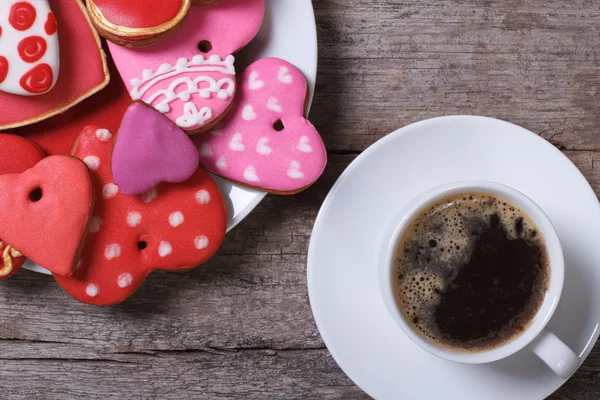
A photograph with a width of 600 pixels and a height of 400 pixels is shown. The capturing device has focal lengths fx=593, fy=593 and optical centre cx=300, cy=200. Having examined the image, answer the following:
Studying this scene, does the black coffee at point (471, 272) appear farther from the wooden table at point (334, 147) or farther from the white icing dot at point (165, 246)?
the white icing dot at point (165, 246)

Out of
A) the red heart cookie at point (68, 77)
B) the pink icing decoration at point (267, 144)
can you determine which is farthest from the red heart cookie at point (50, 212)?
the pink icing decoration at point (267, 144)

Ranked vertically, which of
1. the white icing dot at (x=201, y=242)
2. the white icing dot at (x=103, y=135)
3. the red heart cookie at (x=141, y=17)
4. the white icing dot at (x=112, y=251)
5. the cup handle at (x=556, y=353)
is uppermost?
the red heart cookie at (x=141, y=17)

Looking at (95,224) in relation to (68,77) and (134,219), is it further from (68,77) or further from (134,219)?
(68,77)

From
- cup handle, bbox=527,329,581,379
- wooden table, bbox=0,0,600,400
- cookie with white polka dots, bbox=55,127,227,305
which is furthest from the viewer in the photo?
wooden table, bbox=0,0,600,400

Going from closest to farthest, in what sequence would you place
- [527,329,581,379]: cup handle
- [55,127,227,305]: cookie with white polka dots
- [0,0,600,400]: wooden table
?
1. [527,329,581,379]: cup handle
2. [55,127,227,305]: cookie with white polka dots
3. [0,0,600,400]: wooden table

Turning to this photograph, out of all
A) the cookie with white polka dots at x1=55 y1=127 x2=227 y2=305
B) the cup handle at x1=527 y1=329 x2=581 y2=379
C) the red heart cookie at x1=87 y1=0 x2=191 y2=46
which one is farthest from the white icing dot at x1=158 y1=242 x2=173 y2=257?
the cup handle at x1=527 y1=329 x2=581 y2=379

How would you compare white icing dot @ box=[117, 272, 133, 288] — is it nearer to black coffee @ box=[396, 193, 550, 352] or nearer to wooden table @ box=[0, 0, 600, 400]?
wooden table @ box=[0, 0, 600, 400]

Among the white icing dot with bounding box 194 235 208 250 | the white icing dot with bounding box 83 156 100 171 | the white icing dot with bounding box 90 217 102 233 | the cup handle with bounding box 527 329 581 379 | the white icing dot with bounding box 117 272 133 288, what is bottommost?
the white icing dot with bounding box 117 272 133 288

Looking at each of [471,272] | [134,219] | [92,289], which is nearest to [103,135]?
[134,219]

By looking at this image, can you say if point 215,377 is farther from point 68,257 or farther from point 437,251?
point 437,251
